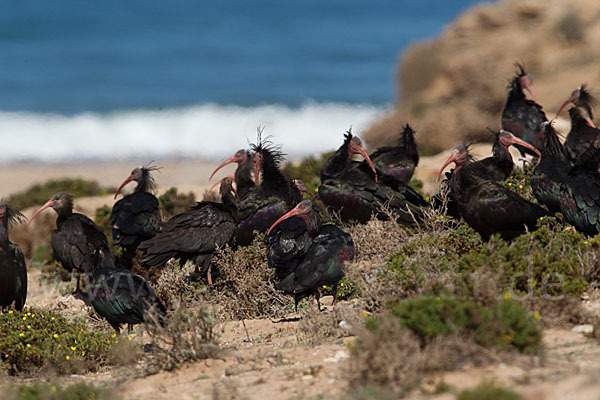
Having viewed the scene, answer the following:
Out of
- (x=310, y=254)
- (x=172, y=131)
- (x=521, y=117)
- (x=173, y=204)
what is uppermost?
(x=172, y=131)

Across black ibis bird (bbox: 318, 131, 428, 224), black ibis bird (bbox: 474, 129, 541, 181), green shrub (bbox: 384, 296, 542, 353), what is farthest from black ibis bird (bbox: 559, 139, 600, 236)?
green shrub (bbox: 384, 296, 542, 353)

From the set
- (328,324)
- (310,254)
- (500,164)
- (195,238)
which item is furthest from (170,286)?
(500,164)

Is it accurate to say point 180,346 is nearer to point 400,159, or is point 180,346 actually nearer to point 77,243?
point 77,243

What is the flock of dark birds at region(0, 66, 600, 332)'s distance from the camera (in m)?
8.06

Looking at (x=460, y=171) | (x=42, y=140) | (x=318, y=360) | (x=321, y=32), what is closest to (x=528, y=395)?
(x=318, y=360)

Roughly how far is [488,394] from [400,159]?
7865 mm

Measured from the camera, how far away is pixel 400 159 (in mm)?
12070

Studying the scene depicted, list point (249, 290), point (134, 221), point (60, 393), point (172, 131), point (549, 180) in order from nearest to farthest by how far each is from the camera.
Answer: point (60, 393) < point (249, 290) < point (549, 180) < point (134, 221) < point (172, 131)

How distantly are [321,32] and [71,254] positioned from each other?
51124 mm

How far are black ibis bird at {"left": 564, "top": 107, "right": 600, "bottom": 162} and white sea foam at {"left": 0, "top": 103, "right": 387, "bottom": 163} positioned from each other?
19358mm

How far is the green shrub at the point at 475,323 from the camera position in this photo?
5363mm

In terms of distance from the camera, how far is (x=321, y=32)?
59.6m

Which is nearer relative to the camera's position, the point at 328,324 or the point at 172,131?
the point at 328,324

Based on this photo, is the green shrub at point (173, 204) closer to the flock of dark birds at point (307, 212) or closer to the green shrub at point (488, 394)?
the flock of dark birds at point (307, 212)
